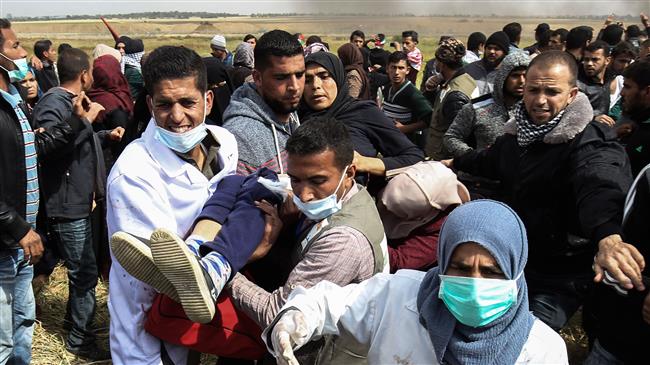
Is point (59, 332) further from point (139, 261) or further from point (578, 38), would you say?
point (578, 38)

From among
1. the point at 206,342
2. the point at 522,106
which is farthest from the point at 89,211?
the point at 522,106

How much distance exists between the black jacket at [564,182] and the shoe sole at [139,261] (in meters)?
1.85

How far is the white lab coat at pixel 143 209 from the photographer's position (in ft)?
7.44

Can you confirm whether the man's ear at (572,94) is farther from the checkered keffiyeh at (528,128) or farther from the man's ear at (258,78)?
the man's ear at (258,78)

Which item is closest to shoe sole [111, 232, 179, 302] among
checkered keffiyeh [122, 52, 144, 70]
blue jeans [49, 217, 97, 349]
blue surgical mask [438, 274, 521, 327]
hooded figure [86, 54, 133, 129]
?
blue surgical mask [438, 274, 521, 327]

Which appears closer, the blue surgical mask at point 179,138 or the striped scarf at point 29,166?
the blue surgical mask at point 179,138

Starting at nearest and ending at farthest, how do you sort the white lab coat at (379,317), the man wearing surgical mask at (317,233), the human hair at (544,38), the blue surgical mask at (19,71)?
the white lab coat at (379,317) < the man wearing surgical mask at (317,233) < the blue surgical mask at (19,71) < the human hair at (544,38)

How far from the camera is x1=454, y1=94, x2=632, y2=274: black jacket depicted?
277cm

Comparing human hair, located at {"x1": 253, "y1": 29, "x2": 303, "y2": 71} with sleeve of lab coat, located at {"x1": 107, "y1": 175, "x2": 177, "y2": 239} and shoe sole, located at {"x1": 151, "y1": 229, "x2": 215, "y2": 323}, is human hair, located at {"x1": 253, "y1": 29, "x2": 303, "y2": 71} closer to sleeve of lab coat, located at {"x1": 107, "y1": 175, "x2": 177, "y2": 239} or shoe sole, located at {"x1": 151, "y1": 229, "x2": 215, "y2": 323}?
sleeve of lab coat, located at {"x1": 107, "y1": 175, "x2": 177, "y2": 239}

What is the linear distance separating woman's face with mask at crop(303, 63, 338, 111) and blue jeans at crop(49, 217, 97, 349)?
2067 mm

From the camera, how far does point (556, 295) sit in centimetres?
310

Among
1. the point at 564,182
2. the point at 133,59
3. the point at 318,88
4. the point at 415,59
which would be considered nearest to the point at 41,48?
the point at 133,59

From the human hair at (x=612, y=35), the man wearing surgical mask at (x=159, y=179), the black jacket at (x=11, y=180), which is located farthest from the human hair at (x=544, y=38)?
the black jacket at (x=11, y=180)

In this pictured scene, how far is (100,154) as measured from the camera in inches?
178
